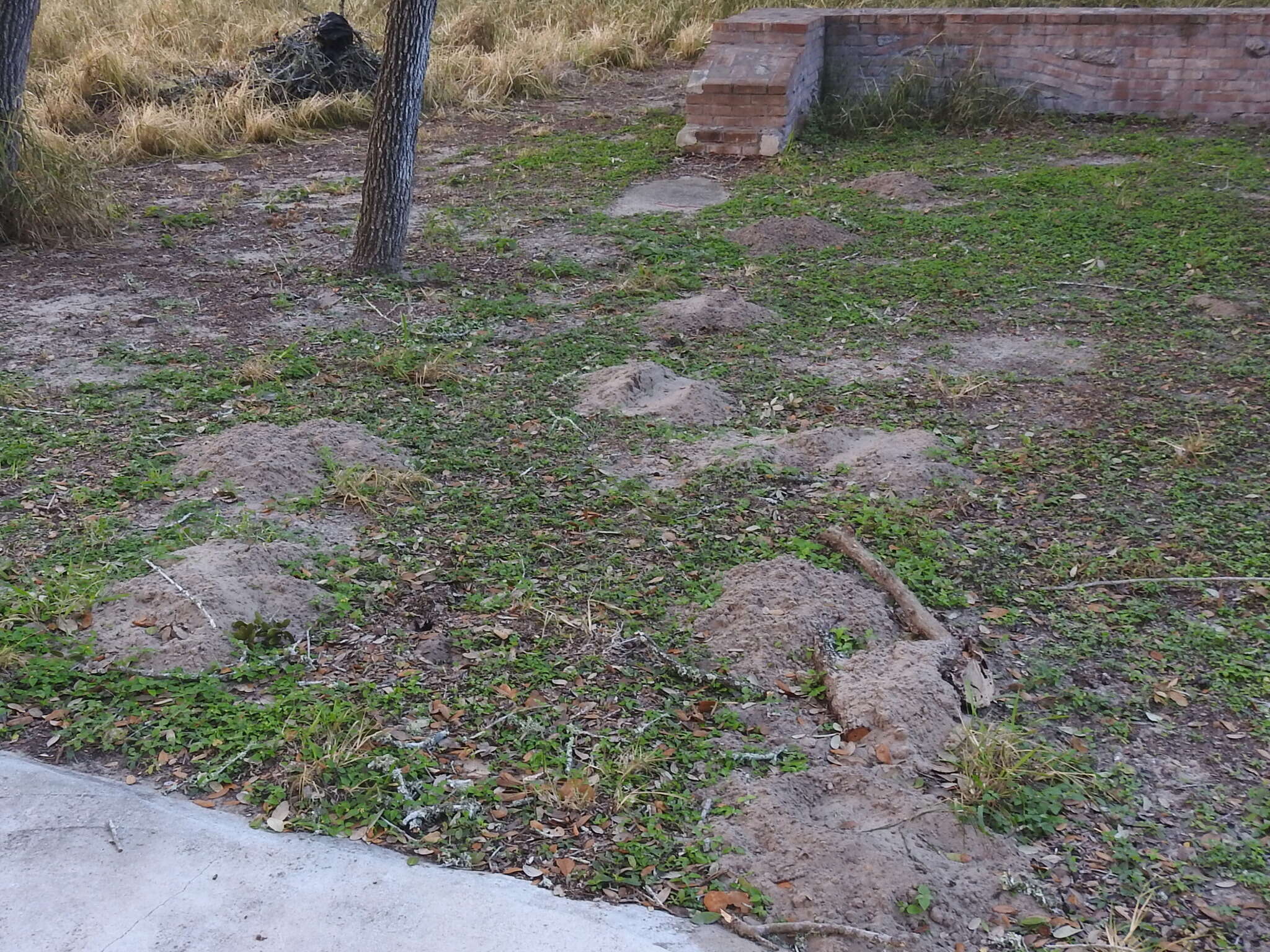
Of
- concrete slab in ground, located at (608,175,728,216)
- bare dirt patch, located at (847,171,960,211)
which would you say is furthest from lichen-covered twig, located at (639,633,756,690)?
bare dirt patch, located at (847,171,960,211)

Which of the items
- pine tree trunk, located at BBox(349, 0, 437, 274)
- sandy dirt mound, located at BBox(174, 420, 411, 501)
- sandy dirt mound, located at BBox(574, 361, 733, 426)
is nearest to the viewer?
sandy dirt mound, located at BBox(174, 420, 411, 501)

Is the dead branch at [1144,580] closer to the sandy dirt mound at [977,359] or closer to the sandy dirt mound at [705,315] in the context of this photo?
the sandy dirt mound at [977,359]

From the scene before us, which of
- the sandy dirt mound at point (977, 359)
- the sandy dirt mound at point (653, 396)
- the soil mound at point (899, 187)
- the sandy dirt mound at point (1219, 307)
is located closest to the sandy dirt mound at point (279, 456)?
the sandy dirt mound at point (653, 396)

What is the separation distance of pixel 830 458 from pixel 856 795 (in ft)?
6.26

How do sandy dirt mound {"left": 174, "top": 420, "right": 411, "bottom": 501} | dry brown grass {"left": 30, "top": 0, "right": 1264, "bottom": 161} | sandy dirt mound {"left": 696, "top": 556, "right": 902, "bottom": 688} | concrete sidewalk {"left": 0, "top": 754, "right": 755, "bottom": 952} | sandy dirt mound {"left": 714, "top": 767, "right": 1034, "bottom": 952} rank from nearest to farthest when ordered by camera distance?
concrete sidewalk {"left": 0, "top": 754, "right": 755, "bottom": 952} → sandy dirt mound {"left": 714, "top": 767, "right": 1034, "bottom": 952} → sandy dirt mound {"left": 696, "top": 556, "right": 902, "bottom": 688} → sandy dirt mound {"left": 174, "top": 420, "right": 411, "bottom": 501} → dry brown grass {"left": 30, "top": 0, "right": 1264, "bottom": 161}

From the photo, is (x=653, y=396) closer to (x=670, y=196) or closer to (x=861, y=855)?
(x=861, y=855)

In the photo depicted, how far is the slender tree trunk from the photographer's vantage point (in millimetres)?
6809

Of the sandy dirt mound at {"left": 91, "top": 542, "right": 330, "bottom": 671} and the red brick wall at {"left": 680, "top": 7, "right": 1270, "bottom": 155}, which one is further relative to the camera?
the red brick wall at {"left": 680, "top": 7, "right": 1270, "bottom": 155}

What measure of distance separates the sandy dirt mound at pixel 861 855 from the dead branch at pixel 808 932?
2 cm

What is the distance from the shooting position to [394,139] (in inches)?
244

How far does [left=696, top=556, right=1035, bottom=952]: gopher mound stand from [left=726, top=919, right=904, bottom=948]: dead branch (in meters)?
0.02

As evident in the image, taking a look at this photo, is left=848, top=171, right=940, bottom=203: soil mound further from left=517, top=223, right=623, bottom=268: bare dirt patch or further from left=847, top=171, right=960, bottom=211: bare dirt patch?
left=517, top=223, right=623, bottom=268: bare dirt patch

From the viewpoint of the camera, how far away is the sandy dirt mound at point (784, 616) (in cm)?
334

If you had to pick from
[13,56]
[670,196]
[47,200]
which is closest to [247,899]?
[47,200]
